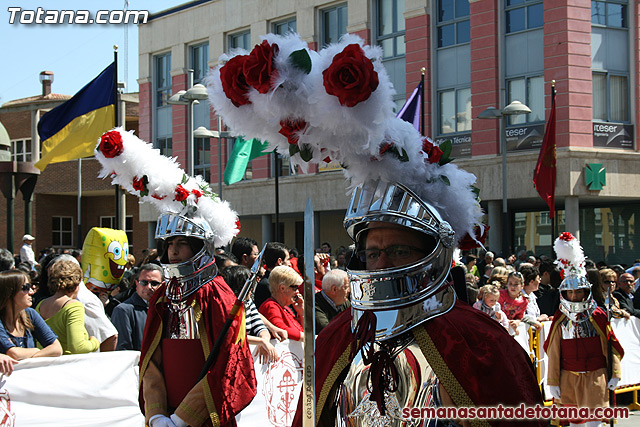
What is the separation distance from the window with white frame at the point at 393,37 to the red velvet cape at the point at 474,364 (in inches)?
848

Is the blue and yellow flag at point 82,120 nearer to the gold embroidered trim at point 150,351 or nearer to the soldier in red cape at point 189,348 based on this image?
the soldier in red cape at point 189,348

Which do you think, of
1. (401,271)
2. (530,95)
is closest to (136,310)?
(401,271)

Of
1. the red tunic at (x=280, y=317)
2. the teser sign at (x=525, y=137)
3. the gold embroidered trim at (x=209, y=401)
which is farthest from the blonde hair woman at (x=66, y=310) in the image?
the teser sign at (x=525, y=137)

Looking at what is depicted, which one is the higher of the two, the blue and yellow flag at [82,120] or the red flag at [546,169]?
the blue and yellow flag at [82,120]

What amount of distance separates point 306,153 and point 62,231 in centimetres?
3990

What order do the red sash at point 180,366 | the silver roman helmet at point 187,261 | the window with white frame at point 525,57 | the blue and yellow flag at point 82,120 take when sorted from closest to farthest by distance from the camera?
the red sash at point 180,366, the silver roman helmet at point 187,261, the blue and yellow flag at point 82,120, the window with white frame at point 525,57

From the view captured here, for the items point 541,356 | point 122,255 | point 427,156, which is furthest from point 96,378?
point 541,356

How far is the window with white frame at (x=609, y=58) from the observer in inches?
808

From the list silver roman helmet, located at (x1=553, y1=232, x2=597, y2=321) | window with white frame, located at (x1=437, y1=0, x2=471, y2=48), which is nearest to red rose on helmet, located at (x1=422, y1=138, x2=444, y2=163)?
silver roman helmet, located at (x1=553, y1=232, x2=597, y2=321)

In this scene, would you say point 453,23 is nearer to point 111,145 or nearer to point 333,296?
point 333,296

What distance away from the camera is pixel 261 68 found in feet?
8.32

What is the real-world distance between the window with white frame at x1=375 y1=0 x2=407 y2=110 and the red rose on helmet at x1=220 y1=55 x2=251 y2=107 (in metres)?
21.6

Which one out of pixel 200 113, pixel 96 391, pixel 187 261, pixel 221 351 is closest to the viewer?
pixel 221 351

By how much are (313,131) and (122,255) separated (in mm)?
7303
